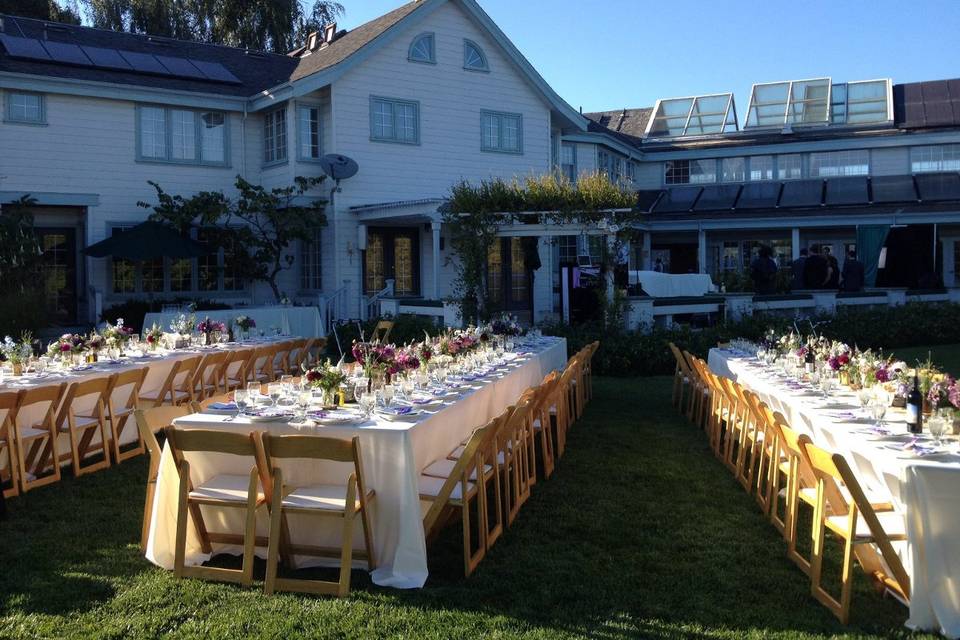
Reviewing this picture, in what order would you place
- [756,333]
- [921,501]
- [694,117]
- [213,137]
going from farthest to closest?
[694,117] < [213,137] < [756,333] < [921,501]

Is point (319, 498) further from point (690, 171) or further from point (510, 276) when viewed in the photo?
point (690, 171)

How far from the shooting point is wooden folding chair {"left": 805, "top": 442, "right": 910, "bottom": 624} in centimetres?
467

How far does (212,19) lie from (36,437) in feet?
86.2

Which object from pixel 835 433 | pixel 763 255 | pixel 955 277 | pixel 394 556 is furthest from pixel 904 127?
pixel 394 556

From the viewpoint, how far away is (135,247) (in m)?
17.4

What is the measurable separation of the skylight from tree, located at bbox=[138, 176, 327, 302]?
15.2 m

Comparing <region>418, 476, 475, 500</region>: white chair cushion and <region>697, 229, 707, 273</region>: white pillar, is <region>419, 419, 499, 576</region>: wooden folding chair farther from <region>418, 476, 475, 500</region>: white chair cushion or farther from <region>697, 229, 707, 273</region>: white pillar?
<region>697, 229, 707, 273</region>: white pillar

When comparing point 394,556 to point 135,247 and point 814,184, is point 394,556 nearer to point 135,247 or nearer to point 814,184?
point 135,247

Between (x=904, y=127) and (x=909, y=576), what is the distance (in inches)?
996

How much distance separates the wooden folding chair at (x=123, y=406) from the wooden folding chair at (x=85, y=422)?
0.24 ft

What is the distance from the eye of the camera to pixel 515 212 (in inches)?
610

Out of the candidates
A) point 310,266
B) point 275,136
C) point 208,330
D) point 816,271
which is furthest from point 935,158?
point 208,330

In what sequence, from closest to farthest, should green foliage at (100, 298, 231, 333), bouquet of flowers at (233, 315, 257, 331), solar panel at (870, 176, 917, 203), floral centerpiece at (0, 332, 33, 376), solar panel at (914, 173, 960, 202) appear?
floral centerpiece at (0, 332, 33, 376), bouquet of flowers at (233, 315, 257, 331), green foliage at (100, 298, 231, 333), solar panel at (914, 173, 960, 202), solar panel at (870, 176, 917, 203)

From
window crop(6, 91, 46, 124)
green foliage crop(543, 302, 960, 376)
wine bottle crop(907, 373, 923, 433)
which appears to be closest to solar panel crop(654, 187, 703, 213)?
green foliage crop(543, 302, 960, 376)
